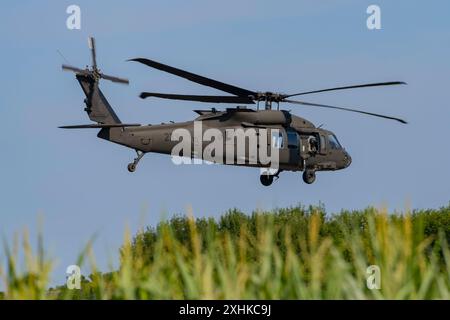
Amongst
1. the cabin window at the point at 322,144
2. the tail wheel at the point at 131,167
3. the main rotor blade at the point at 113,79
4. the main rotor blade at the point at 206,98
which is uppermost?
the main rotor blade at the point at 113,79

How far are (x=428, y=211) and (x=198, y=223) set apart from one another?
8.87 meters

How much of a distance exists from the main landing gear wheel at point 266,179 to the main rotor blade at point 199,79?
392cm

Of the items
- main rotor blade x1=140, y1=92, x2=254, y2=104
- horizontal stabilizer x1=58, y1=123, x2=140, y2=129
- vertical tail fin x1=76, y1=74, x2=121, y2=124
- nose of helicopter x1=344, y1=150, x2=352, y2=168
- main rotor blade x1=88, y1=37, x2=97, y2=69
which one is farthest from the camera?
nose of helicopter x1=344, y1=150, x2=352, y2=168

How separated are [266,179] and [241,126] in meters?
3.39

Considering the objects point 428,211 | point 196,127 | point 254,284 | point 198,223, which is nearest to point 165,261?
point 254,284

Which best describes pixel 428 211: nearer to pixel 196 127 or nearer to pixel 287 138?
pixel 287 138

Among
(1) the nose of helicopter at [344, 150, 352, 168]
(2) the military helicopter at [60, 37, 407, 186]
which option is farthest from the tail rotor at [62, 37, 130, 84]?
(1) the nose of helicopter at [344, 150, 352, 168]

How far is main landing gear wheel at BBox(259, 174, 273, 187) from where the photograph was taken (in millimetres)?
35125

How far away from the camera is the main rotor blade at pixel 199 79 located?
26.7m

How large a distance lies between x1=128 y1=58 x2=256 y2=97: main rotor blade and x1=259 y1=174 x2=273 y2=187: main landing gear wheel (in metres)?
3.92

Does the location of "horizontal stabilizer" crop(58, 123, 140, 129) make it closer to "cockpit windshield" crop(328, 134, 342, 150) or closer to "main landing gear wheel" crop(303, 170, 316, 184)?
"main landing gear wheel" crop(303, 170, 316, 184)

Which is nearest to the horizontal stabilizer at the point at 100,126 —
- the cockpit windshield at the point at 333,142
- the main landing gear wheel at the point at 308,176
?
the main landing gear wheel at the point at 308,176

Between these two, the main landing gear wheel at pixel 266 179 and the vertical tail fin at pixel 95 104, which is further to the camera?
the main landing gear wheel at pixel 266 179

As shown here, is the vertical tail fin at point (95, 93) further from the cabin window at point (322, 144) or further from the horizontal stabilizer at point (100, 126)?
the cabin window at point (322, 144)
